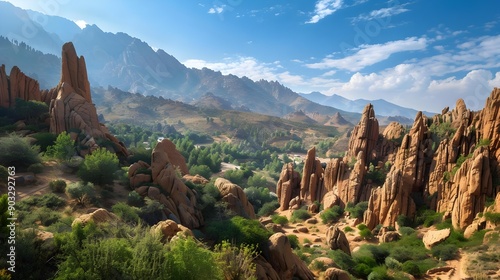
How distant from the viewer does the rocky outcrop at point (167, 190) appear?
→ 76.2 ft

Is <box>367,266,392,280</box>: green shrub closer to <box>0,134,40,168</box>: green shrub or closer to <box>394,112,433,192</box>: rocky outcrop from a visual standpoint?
<box>394,112,433,192</box>: rocky outcrop

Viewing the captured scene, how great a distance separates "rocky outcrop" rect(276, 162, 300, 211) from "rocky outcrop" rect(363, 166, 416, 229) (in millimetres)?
15992

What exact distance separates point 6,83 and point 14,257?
48.3 m

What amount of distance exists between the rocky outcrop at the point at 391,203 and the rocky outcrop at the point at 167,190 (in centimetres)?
2562

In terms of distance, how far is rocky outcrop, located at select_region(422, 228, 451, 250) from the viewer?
30.3 m

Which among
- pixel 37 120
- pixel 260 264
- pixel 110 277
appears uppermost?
pixel 37 120

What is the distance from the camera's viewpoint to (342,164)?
4741 centimetres

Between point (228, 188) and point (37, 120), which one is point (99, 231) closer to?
point (228, 188)

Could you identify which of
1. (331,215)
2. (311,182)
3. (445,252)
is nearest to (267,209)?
(311,182)

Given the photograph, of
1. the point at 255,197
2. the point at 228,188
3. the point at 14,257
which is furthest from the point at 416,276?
the point at 255,197

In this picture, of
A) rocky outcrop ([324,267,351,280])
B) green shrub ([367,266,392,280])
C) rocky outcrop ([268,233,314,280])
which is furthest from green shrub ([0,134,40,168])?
green shrub ([367,266,392,280])

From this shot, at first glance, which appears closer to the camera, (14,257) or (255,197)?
(14,257)

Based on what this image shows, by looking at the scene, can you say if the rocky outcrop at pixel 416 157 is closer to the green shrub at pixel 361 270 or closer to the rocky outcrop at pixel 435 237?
the rocky outcrop at pixel 435 237

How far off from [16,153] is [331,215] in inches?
1527
